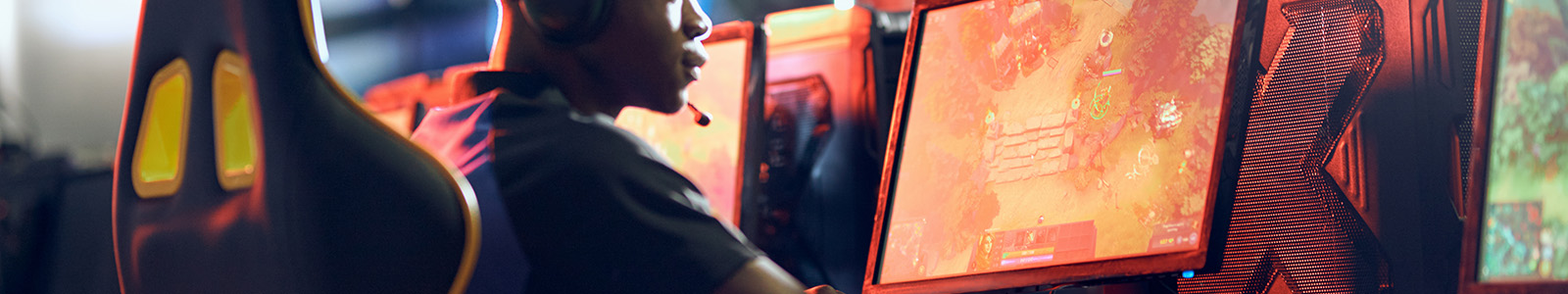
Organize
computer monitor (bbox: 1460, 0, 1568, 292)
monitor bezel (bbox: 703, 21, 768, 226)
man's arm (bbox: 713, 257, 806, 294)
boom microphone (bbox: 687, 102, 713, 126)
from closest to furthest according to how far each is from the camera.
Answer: computer monitor (bbox: 1460, 0, 1568, 292)
man's arm (bbox: 713, 257, 806, 294)
boom microphone (bbox: 687, 102, 713, 126)
monitor bezel (bbox: 703, 21, 768, 226)

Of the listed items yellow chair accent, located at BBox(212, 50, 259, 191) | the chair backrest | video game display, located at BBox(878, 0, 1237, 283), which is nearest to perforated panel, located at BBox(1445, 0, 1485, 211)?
video game display, located at BBox(878, 0, 1237, 283)

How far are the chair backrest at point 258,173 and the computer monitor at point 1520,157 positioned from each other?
76cm

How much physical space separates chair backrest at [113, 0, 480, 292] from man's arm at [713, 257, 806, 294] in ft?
0.76

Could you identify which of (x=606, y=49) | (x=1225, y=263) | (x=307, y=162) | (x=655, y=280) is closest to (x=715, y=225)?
(x=655, y=280)

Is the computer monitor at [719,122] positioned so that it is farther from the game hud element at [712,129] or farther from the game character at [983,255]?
the game character at [983,255]

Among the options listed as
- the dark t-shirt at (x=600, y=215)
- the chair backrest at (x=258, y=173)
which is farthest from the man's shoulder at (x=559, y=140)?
the chair backrest at (x=258, y=173)

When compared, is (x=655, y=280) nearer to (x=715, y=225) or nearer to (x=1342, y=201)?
(x=715, y=225)

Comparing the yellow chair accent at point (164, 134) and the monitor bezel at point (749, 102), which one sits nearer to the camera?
the yellow chair accent at point (164, 134)

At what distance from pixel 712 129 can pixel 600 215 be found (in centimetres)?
36

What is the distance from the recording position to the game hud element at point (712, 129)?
1286mm

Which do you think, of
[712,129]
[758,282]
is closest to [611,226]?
[758,282]

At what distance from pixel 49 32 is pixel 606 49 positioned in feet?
1.61

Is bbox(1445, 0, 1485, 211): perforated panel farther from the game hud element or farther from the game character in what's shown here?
the game hud element

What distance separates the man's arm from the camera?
93 centimetres
